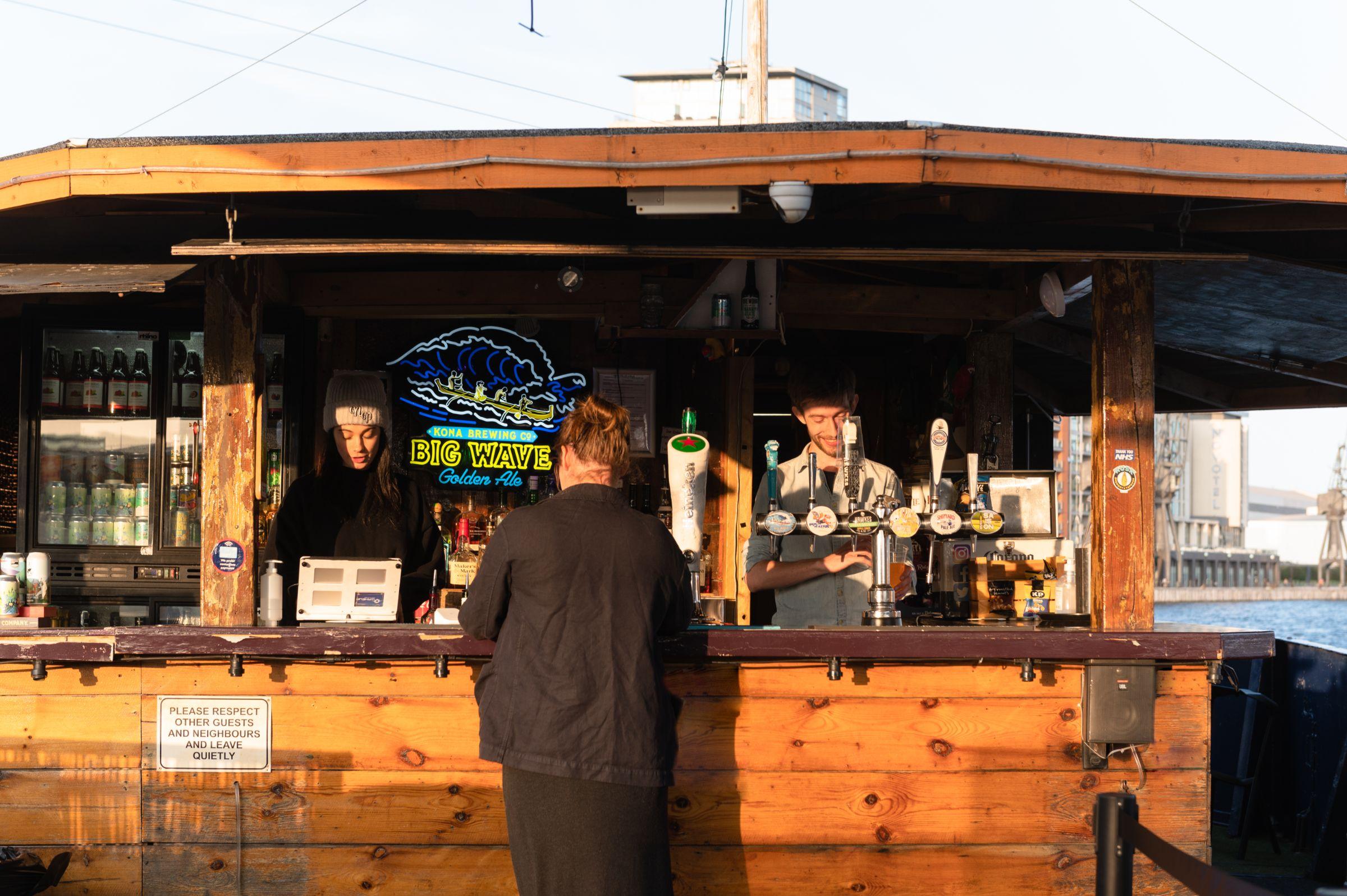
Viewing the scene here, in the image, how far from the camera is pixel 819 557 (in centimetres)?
474

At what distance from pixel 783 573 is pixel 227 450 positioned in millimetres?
1948

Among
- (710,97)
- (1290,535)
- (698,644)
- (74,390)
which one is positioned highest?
(710,97)

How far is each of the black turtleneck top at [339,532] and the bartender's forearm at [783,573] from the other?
1435mm

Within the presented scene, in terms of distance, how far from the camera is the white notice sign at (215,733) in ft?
13.8

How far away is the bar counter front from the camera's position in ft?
13.8

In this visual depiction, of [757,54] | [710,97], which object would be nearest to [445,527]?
[757,54]

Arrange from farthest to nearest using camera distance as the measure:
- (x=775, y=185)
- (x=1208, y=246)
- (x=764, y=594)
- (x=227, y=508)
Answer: (x=764, y=594)
(x=1208, y=246)
(x=227, y=508)
(x=775, y=185)

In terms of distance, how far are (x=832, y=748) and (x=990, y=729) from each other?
20.7 inches

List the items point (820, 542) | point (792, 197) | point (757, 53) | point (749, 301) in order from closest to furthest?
point (792, 197), point (820, 542), point (749, 301), point (757, 53)

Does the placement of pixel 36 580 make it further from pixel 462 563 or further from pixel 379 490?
pixel 462 563

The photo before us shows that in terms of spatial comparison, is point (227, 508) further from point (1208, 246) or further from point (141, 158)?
point (1208, 246)

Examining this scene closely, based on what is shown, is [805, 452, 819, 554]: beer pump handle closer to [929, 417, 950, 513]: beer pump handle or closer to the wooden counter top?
[929, 417, 950, 513]: beer pump handle

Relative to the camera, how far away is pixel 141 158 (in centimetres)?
391

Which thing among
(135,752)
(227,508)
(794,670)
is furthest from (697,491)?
(135,752)
